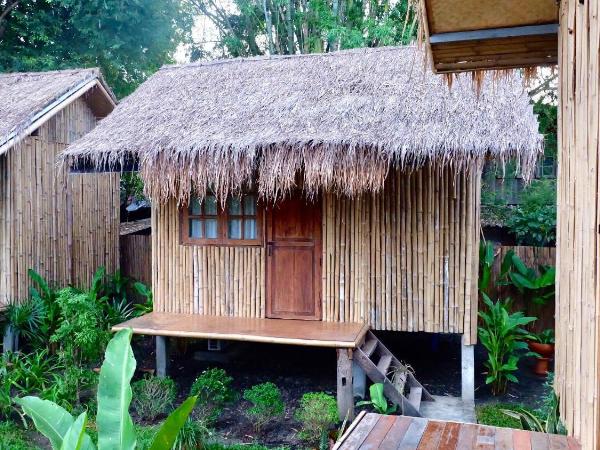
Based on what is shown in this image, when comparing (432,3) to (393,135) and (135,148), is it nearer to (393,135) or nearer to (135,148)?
(393,135)

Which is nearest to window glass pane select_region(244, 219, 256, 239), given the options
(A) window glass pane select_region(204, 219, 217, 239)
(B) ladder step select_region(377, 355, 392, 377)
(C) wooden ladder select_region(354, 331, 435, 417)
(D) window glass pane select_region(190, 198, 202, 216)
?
(A) window glass pane select_region(204, 219, 217, 239)

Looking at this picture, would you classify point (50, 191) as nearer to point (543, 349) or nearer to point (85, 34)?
point (85, 34)

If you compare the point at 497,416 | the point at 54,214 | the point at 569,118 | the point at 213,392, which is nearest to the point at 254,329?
the point at 213,392

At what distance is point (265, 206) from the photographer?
621 cm

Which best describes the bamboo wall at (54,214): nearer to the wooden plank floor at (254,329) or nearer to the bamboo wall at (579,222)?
the wooden plank floor at (254,329)

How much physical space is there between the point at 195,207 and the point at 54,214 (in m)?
2.70

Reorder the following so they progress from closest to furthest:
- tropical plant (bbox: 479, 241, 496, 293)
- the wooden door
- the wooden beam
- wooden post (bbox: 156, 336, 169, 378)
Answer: the wooden beam < wooden post (bbox: 156, 336, 169, 378) < the wooden door < tropical plant (bbox: 479, 241, 496, 293)

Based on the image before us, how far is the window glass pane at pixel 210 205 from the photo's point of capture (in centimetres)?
640

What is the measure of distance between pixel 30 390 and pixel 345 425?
11.4 ft

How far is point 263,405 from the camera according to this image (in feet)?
16.4

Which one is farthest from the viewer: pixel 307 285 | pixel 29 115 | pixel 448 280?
pixel 29 115

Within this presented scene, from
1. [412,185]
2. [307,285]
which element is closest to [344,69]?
[412,185]

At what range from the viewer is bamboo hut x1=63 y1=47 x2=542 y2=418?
5164 millimetres

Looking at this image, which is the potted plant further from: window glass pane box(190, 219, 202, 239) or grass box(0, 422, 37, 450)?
grass box(0, 422, 37, 450)
